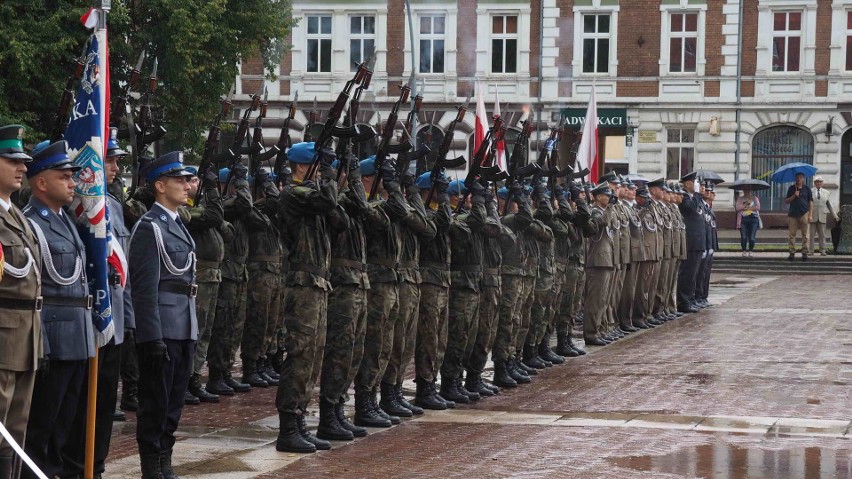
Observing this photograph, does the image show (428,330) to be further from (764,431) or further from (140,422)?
(140,422)

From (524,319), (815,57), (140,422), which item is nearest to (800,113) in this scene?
(815,57)

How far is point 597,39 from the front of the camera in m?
41.4

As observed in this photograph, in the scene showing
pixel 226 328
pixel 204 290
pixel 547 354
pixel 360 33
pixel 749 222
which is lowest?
pixel 547 354

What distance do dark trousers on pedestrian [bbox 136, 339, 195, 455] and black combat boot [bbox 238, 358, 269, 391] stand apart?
441 centimetres

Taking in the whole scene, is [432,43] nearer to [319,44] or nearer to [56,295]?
[319,44]

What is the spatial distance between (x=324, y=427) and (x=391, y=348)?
0.94 m

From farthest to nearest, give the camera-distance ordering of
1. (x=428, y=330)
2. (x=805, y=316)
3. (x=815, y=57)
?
(x=815, y=57) < (x=805, y=316) < (x=428, y=330)

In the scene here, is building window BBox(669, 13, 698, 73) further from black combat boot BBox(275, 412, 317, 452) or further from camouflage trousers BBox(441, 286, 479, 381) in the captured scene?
black combat boot BBox(275, 412, 317, 452)

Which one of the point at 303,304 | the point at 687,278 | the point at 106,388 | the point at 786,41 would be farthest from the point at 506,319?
the point at 786,41

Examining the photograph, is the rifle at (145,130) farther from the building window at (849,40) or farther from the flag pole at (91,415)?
the building window at (849,40)

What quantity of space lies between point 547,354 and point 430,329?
381 cm

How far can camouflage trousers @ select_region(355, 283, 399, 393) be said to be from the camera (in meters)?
10.5

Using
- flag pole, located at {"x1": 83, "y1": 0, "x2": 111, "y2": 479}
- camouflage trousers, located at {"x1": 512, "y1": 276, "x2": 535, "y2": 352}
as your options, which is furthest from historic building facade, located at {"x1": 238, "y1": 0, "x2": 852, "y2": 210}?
flag pole, located at {"x1": 83, "y1": 0, "x2": 111, "y2": 479}

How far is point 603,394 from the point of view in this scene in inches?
492
